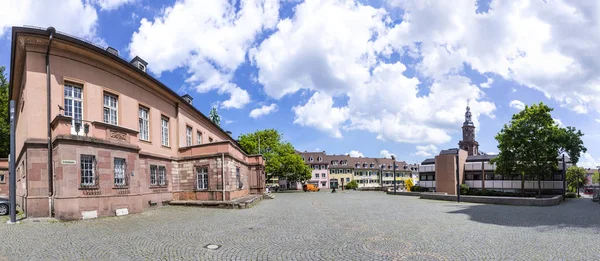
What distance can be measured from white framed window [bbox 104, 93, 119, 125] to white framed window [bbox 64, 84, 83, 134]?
63.0 inches

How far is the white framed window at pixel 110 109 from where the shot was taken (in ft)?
61.8

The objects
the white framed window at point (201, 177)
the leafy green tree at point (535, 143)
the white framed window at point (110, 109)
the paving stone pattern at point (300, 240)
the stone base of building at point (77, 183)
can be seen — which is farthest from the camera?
the leafy green tree at point (535, 143)

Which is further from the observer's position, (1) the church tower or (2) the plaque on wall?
(1) the church tower

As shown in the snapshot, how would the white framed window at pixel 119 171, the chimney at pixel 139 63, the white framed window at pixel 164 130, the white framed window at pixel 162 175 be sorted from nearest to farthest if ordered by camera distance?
the white framed window at pixel 119 171, the white framed window at pixel 162 175, the chimney at pixel 139 63, the white framed window at pixel 164 130

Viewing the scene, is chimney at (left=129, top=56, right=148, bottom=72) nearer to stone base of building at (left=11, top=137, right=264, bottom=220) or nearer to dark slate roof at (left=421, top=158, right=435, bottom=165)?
stone base of building at (left=11, top=137, right=264, bottom=220)

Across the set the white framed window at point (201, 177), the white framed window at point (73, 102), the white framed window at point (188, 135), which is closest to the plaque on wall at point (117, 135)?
the white framed window at point (73, 102)

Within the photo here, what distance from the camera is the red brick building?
1459 cm

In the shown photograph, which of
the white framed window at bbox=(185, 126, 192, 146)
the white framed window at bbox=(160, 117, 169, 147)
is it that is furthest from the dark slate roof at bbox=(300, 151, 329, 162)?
the white framed window at bbox=(160, 117, 169, 147)

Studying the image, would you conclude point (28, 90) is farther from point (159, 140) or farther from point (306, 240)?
point (306, 240)

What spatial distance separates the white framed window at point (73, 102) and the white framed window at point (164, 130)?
7401mm

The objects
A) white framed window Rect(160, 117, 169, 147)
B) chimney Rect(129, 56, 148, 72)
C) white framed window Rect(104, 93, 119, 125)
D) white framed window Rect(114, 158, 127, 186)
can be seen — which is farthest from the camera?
white framed window Rect(160, 117, 169, 147)

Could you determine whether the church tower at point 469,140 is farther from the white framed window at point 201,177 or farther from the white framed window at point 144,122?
the white framed window at point 144,122

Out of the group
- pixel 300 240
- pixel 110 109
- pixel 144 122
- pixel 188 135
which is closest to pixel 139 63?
pixel 144 122

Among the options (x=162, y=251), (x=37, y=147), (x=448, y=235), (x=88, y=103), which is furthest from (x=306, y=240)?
(x=88, y=103)
